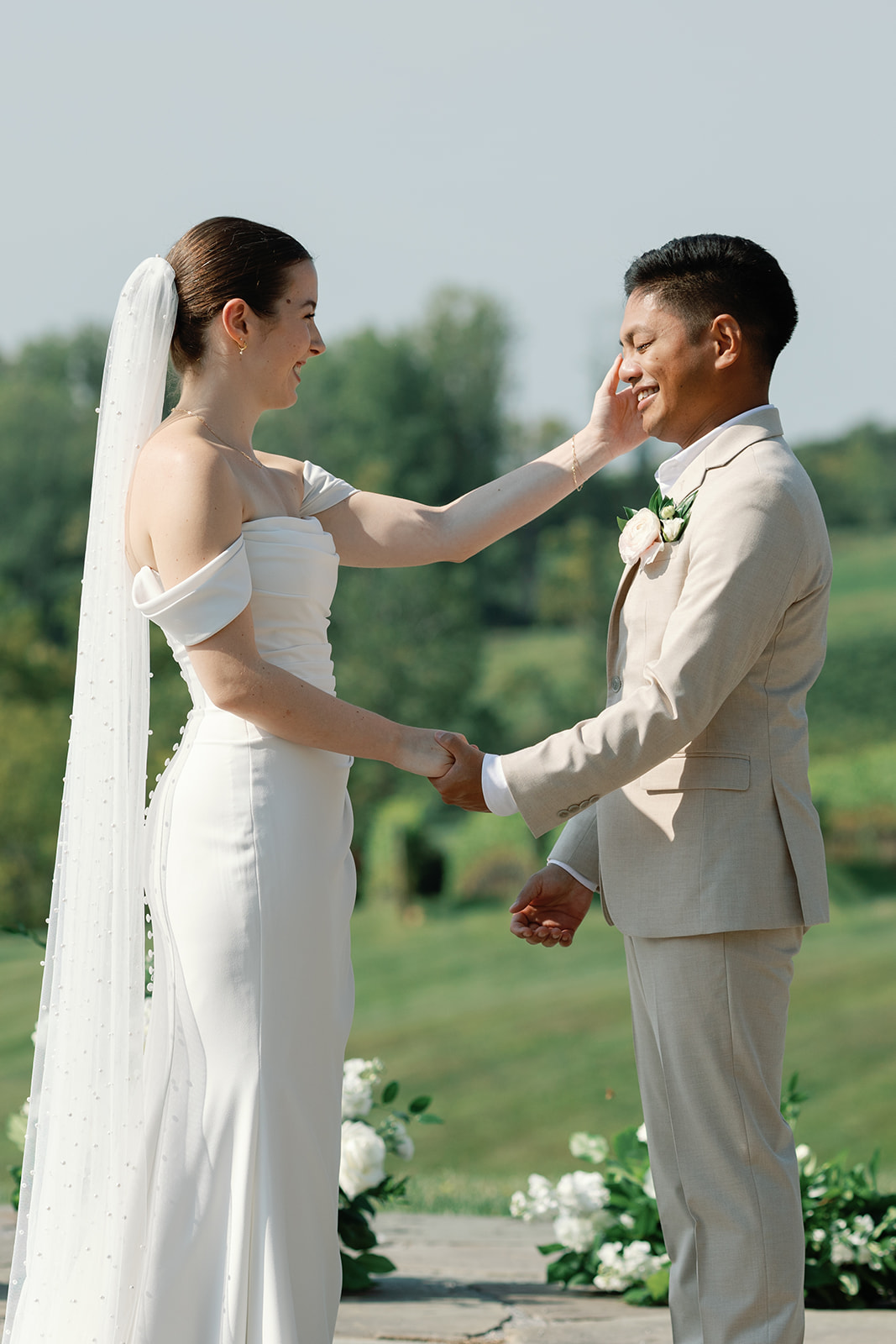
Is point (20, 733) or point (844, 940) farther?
point (20, 733)

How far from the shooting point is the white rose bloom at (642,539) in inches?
107

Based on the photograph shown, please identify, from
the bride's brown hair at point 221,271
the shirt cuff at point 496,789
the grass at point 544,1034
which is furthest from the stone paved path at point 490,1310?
the grass at point 544,1034

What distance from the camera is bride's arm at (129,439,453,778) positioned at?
259 cm

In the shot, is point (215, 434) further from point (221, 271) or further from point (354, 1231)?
point (354, 1231)

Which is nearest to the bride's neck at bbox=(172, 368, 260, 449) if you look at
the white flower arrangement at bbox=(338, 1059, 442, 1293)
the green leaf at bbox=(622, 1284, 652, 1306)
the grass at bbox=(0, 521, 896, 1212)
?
the white flower arrangement at bbox=(338, 1059, 442, 1293)

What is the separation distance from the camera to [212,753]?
106 inches

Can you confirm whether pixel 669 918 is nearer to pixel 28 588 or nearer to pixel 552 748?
pixel 552 748

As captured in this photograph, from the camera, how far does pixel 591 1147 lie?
4215mm

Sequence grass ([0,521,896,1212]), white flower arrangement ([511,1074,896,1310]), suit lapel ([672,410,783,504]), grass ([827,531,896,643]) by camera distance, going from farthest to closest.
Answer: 1. grass ([827,531,896,643])
2. grass ([0,521,896,1212])
3. white flower arrangement ([511,1074,896,1310])
4. suit lapel ([672,410,783,504])

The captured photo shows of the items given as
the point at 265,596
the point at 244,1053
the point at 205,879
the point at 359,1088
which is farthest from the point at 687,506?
the point at 359,1088

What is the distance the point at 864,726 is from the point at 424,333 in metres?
7.53

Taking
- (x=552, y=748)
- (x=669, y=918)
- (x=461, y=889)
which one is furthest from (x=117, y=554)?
(x=461, y=889)

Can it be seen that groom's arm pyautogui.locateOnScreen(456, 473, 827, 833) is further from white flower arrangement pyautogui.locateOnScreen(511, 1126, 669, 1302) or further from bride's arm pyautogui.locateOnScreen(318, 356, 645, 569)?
white flower arrangement pyautogui.locateOnScreen(511, 1126, 669, 1302)

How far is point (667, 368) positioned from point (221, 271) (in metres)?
0.89
